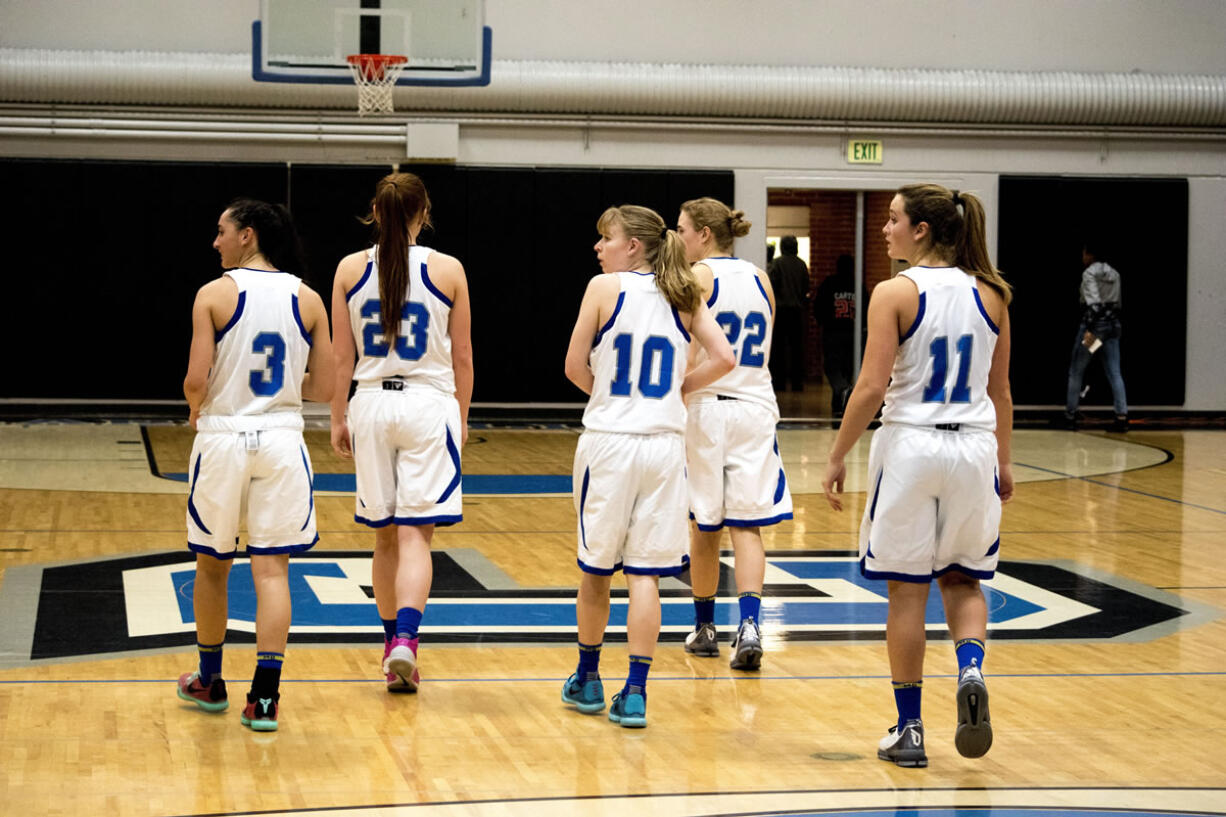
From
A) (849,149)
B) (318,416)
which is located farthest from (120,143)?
(849,149)

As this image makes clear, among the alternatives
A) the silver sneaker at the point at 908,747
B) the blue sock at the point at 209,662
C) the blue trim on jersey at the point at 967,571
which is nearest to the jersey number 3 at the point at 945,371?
the blue trim on jersey at the point at 967,571

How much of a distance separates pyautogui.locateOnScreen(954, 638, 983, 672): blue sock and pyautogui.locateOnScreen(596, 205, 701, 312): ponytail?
1237mm

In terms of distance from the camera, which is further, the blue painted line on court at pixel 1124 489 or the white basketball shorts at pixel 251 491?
the blue painted line on court at pixel 1124 489

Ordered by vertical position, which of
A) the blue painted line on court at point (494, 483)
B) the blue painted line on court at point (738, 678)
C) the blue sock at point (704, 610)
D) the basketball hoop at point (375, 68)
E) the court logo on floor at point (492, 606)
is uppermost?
the basketball hoop at point (375, 68)

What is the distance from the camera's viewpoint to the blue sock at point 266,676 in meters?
4.44

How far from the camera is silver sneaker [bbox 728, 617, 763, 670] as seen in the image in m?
5.32

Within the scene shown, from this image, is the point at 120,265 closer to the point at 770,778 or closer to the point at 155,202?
the point at 155,202

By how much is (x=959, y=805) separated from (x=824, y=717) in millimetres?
924

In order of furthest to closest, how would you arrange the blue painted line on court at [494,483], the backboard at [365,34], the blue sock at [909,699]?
the backboard at [365,34], the blue painted line on court at [494,483], the blue sock at [909,699]

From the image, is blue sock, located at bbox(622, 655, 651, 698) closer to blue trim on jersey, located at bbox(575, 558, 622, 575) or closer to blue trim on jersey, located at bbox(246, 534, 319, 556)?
blue trim on jersey, located at bbox(575, 558, 622, 575)

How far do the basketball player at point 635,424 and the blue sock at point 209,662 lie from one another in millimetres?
1143

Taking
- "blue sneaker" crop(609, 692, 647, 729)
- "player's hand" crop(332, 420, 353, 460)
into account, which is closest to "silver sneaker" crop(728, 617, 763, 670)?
"blue sneaker" crop(609, 692, 647, 729)

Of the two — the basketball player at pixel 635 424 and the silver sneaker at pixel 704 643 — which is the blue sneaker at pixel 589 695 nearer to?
the basketball player at pixel 635 424

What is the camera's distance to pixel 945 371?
162 inches
